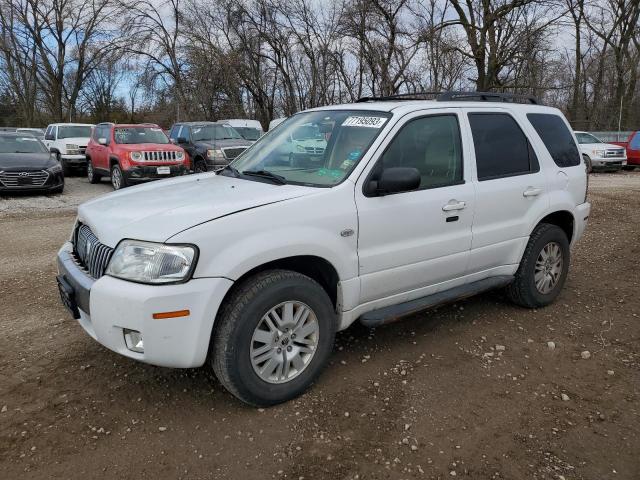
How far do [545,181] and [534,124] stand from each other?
52cm

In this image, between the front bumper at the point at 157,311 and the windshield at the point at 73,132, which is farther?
the windshield at the point at 73,132

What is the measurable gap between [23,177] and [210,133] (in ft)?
16.6

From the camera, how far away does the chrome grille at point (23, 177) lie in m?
11.5

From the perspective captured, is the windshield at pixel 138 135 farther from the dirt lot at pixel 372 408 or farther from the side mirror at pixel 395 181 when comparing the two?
the side mirror at pixel 395 181

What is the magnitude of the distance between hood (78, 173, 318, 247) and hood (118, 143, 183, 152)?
9.29m

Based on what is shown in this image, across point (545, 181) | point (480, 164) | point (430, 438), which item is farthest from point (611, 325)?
point (430, 438)

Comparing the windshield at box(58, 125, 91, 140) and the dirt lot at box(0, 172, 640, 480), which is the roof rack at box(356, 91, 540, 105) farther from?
the windshield at box(58, 125, 91, 140)

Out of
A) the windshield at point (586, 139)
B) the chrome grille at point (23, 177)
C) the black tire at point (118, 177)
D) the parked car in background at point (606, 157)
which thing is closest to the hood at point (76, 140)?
the black tire at point (118, 177)

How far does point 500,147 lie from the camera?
4219 mm

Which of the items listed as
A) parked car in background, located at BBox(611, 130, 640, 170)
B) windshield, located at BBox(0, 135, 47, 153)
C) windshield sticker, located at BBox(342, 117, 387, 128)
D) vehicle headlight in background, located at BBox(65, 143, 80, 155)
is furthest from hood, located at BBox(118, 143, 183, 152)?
parked car in background, located at BBox(611, 130, 640, 170)

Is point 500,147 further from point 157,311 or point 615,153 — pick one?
point 615,153

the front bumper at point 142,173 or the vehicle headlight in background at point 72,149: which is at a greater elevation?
the vehicle headlight in background at point 72,149

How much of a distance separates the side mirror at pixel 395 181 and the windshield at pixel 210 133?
472 inches

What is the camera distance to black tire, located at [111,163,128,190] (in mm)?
12555
